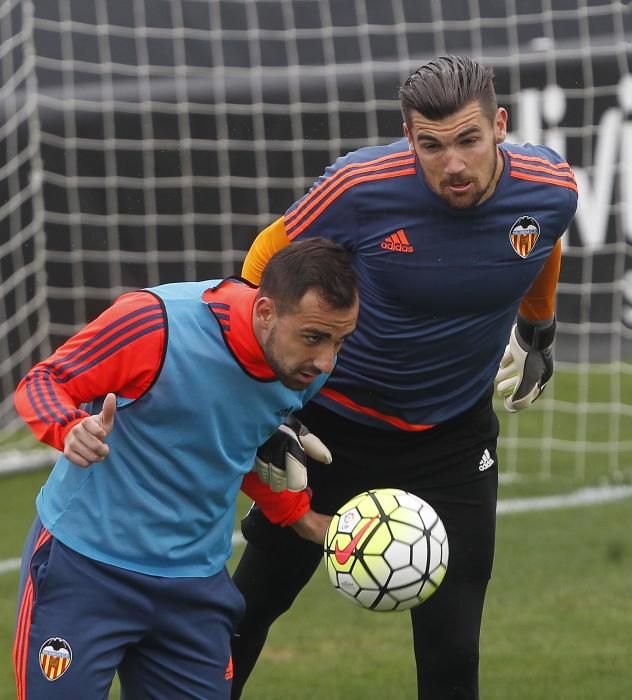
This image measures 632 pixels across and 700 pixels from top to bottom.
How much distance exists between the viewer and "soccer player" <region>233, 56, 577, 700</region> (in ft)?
13.7

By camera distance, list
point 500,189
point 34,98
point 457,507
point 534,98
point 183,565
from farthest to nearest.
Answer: point 534,98, point 34,98, point 457,507, point 500,189, point 183,565

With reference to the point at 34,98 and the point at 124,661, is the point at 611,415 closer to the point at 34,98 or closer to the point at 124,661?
the point at 34,98

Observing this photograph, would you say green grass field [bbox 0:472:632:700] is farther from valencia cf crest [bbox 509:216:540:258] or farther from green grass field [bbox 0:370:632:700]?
valencia cf crest [bbox 509:216:540:258]

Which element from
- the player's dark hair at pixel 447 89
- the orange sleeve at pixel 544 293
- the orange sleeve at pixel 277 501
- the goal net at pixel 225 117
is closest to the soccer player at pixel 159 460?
the orange sleeve at pixel 277 501

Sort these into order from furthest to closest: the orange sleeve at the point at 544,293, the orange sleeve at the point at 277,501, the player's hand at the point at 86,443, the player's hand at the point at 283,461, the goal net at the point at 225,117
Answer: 1. the goal net at the point at 225,117
2. the orange sleeve at the point at 544,293
3. the orange sleeve at the point at 277,501
4. the player's hand at the point at 283,461
5. the player's hand at the point at 86,443

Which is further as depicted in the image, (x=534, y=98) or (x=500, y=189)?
(x=534, y=98)

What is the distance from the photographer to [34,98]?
9.28 m

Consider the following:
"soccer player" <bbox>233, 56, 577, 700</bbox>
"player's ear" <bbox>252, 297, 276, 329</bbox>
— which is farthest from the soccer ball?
"player's ear" <bbox>252, 297, 276, 329</bbox>

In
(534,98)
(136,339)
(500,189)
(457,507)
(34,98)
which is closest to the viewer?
(136,339)

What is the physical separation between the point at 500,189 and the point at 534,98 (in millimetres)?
5972

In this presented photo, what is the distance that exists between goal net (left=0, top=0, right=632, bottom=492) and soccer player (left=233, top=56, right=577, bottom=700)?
492cm

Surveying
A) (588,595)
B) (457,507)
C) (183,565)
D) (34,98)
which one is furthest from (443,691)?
(34,98)

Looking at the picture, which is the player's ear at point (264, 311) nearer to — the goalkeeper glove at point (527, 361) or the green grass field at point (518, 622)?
the goalkeeper glove at point (527, 361)

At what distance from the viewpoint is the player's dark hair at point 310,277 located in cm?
361
